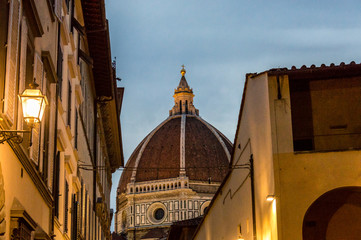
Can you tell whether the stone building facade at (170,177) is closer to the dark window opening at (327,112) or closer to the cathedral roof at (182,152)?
the cathedral roof at (182,152)

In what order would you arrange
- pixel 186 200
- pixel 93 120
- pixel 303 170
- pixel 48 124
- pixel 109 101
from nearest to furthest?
pixel 48 124 → pixel 303 170 → pixel 93 120 → pixel 109 101 → pixel 186 200

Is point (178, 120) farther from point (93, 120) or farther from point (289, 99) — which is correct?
point (289, 99)

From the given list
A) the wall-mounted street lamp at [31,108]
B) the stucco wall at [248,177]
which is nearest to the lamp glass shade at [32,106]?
the wall-mounted street lamp at [31,108]

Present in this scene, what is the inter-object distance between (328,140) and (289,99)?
136cm

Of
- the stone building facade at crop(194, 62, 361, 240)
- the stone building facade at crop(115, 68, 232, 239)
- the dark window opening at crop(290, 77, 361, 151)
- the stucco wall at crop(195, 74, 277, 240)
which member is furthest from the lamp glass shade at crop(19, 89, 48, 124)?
the stone building facade at crop(115, 68, 232, 239)

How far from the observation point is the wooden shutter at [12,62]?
30.0 ft

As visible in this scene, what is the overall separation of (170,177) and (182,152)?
522cm

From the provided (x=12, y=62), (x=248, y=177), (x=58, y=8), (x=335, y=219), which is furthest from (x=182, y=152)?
(x=12, y=62)

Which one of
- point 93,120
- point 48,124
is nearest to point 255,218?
point 48,124

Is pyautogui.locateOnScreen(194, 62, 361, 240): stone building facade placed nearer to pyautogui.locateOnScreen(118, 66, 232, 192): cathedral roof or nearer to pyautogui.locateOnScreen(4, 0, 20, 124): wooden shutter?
pyautogui.locateOnScreen(4, 0, 20, 124): wooden shutter

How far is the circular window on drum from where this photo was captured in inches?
5408

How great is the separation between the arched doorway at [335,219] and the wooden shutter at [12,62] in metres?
7.97

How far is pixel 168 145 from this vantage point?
14538 centimetres

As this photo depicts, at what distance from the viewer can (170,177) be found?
14250 centimetres
